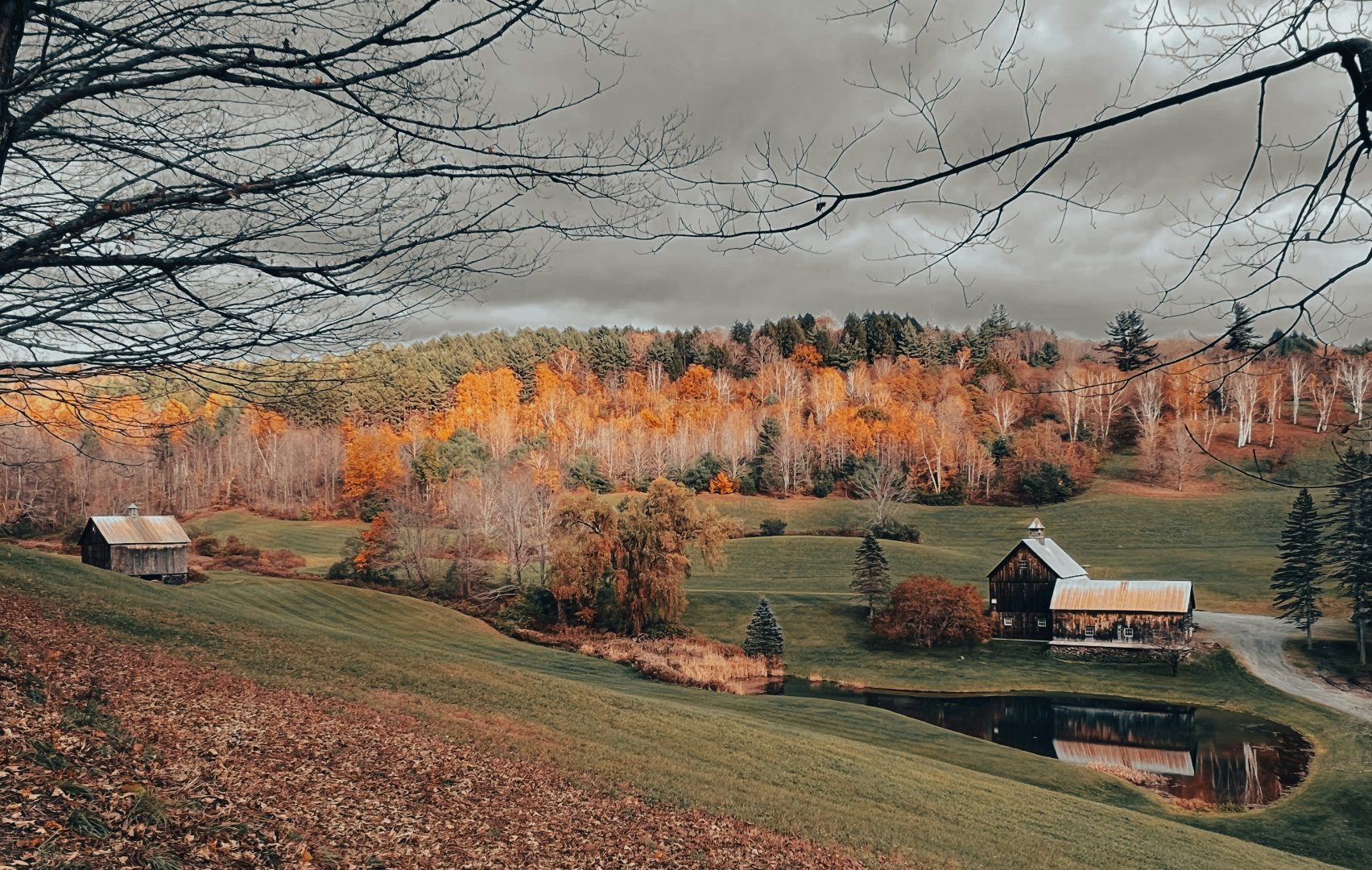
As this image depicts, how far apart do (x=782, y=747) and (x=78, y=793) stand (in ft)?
49.5

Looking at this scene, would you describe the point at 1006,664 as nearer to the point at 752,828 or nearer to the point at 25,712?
the point at 752,828

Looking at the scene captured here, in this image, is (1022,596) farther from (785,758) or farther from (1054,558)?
(785,758)

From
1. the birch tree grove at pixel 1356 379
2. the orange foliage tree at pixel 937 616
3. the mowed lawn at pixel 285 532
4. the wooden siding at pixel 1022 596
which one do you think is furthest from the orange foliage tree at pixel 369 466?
the birch tree grove at pixel 1356 379

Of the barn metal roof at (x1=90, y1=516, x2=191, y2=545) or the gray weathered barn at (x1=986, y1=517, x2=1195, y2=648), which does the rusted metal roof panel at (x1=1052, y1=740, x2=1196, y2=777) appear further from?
the barn metal roof at (x1=90, y1=516, x2=191, y2=545)

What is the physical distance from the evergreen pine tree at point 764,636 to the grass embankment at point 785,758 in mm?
12584

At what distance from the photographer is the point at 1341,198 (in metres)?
3.70

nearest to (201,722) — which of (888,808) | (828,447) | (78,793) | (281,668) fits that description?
(78,793)

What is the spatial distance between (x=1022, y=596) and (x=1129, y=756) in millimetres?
20636

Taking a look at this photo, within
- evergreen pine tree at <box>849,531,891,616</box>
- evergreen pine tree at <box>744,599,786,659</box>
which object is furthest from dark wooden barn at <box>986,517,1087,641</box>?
evergreen pine tree at <box>744,599,786,659</box>

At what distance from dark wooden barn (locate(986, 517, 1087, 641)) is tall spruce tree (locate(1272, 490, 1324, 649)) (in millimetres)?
9546

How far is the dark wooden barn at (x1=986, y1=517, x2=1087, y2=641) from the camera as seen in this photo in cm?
4491

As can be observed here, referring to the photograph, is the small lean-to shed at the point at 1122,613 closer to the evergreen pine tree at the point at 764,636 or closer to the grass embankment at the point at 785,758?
the grass embankment at the point at 785,758

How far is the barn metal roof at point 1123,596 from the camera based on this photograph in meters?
39.9

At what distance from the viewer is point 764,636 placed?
41281 millimetres
